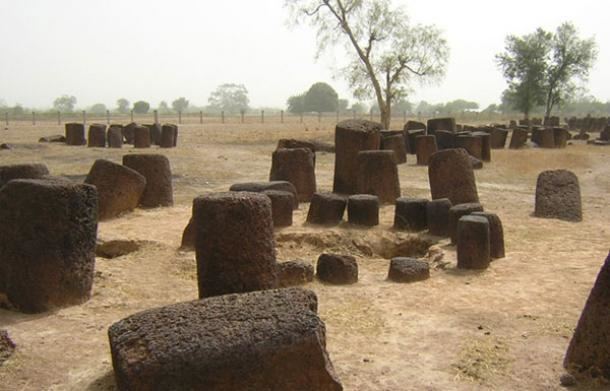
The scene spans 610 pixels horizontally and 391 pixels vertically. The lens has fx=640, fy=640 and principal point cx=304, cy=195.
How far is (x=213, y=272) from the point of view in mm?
5359

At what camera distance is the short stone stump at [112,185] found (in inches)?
393

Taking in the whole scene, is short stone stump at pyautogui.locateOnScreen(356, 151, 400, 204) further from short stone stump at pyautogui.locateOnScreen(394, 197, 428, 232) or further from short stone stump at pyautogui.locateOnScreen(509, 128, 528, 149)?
short stone stump at pyautogui.locateOnScreen(509, 128, 528, 149)

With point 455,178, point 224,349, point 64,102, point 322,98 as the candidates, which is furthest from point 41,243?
point 64,102

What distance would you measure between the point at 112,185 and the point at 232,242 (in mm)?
5379

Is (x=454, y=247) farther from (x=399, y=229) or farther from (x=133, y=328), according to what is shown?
(x=133, y=328)

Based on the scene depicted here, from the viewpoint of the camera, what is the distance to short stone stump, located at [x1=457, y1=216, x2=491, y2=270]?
7.42 m

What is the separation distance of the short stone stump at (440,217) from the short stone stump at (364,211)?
870 millimetres

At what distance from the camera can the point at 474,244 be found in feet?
24.4

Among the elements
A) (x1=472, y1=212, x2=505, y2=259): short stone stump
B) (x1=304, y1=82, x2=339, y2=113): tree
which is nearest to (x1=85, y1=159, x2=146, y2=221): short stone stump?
(x1=472, y1=212, x2=505, y2=259): short stone stump

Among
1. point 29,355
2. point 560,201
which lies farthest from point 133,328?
point 560,201

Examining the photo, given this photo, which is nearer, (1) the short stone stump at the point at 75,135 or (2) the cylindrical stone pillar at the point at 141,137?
(2) the cylindrical stone pillar at the point at 141,137

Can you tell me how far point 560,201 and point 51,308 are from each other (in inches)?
321

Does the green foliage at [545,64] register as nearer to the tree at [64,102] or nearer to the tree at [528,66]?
the tree at [528,66]

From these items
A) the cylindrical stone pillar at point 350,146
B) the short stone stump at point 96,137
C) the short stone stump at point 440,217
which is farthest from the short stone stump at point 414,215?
the short stone stump at point 96,137
